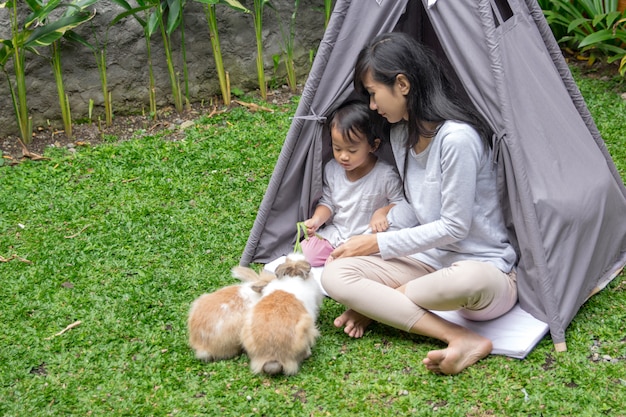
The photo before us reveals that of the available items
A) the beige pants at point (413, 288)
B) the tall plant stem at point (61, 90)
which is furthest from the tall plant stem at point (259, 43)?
the beige pants at point (413, 288)

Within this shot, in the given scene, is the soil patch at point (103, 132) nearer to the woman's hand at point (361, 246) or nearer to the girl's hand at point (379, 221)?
the girl's hand at point (379, 221)

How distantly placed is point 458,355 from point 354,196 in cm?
105

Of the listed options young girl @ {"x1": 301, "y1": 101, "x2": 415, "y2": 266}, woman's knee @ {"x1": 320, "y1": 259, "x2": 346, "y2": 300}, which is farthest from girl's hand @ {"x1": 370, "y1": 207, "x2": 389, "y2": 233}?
woman's knee @ {"x1": 320, "y1": 259, "x2": 346, "y2": 300}

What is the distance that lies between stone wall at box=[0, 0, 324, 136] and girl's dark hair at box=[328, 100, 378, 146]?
2880 millimetres

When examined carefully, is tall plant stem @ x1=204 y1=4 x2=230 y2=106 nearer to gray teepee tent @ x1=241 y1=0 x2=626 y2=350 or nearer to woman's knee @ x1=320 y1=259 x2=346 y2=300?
gray teepee tent @ x1=241 y1=0 x2=626 y2=350

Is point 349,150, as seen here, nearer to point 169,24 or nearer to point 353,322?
point 353,322

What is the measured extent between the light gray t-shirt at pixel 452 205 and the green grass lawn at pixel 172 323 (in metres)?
0.42

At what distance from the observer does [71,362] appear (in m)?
3.52

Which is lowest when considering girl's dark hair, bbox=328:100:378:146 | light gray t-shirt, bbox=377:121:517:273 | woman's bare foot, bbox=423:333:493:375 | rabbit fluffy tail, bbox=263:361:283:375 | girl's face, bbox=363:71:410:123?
woman's bare foot, bbox=423:333:493:375

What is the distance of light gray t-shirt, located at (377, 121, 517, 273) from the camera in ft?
10.8

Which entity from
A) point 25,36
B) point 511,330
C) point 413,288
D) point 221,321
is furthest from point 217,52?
point 511,330

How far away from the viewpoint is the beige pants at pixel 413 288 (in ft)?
10.6

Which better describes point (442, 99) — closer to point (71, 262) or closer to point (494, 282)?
point (494, 282)

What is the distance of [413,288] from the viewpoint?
3330 millimetres
